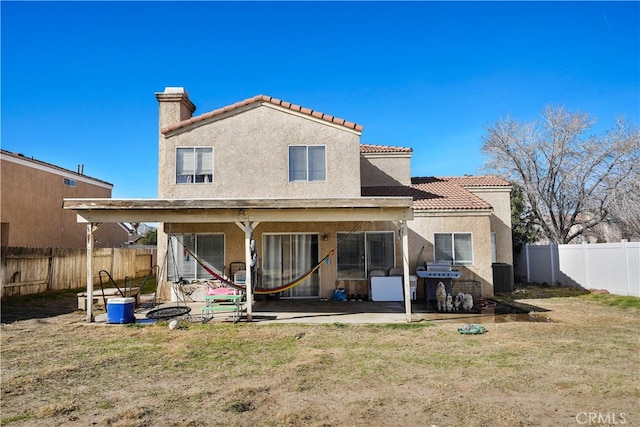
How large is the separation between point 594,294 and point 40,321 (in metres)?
17.0

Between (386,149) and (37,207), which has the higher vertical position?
(386,149)

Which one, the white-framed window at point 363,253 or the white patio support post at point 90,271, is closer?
the white patio support post at point 90,271

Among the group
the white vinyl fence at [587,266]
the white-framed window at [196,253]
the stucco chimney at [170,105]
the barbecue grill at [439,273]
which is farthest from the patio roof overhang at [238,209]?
the white vinyl fence at [587,266]

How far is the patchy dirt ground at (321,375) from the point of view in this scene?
4.82 meters

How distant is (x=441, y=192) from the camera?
16062mm

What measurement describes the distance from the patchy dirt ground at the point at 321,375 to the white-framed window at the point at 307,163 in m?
5.35

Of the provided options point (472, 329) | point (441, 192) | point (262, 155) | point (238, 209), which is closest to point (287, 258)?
point (262, 155)

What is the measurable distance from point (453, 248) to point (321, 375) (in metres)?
9.17

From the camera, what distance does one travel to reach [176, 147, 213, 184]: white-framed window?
13695mm

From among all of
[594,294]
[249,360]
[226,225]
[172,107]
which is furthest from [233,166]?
[594,294]

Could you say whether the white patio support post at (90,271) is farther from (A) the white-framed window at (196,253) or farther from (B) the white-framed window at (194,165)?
(B) the white-framed window at (194,165)

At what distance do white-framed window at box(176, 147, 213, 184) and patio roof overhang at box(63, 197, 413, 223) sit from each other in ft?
10.4

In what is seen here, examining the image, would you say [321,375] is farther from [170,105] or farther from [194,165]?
[170,105]

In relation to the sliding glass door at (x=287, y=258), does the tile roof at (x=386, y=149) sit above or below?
above
